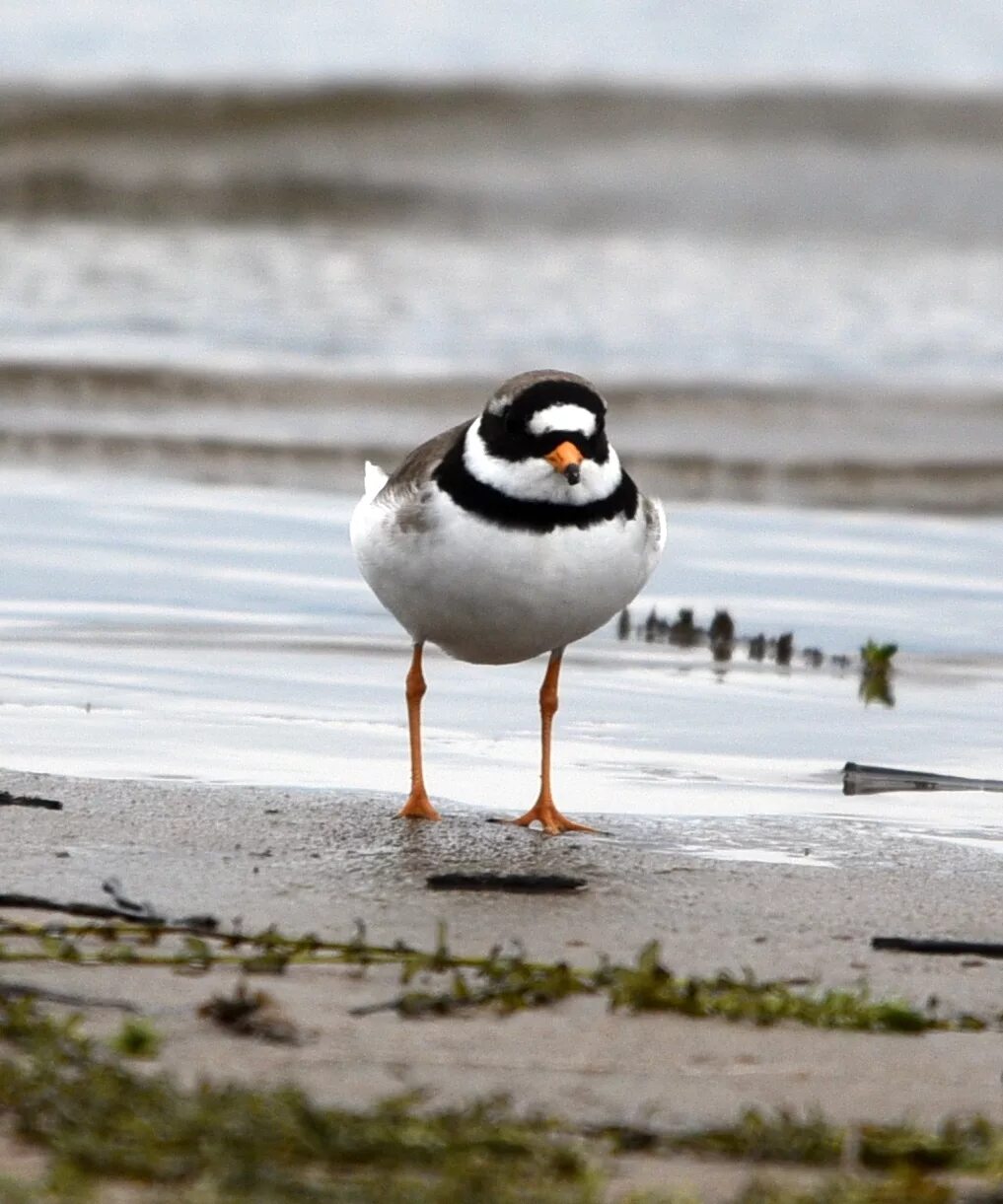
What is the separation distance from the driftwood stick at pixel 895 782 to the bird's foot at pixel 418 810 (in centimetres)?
113

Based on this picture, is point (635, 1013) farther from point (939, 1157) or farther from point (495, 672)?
point (495, 672)

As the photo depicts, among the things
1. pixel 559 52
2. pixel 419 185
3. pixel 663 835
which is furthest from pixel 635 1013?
pixel 559 52

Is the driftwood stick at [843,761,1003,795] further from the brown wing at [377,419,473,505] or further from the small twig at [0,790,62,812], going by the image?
the small twig at [0,790,62,812]

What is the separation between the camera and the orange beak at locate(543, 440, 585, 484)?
4.84 metres

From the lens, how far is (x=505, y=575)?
497 cm

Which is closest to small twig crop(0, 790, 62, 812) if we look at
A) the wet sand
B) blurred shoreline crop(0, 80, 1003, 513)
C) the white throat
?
the wet sand

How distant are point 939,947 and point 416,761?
5.49ft

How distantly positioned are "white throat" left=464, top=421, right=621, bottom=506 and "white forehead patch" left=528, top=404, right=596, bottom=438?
0.04 meters

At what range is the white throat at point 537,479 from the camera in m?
4.94

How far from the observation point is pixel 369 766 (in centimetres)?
578

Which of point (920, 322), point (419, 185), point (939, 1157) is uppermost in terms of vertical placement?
point (419, 185)

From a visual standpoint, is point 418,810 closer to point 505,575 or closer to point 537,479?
point 505,575

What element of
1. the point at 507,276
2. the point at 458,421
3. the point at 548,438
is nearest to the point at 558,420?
the point at 548,438

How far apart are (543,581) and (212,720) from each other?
4.99ft
